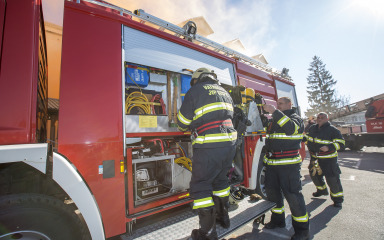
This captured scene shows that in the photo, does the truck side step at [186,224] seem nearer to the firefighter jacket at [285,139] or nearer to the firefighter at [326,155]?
the firefighter jacket at [285,139]

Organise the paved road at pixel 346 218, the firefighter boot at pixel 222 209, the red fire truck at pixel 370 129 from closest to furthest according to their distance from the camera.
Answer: the firefighter boot at pixel 222 209
the paved road at pixel 346 218
the red fire truck at pixel 370 129

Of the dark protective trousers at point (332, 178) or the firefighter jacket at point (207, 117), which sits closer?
the firefighter jacket at point (207, 117)

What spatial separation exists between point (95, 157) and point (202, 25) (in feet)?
13.3

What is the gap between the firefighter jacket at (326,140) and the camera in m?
3.87

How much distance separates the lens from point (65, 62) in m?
1.73

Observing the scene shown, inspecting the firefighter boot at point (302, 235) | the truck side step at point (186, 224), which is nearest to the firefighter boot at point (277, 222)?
the truck side step at point (186, 224)

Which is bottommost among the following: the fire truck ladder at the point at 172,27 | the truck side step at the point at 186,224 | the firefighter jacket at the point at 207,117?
the truck side step at the point at 186,224

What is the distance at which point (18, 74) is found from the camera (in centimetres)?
139

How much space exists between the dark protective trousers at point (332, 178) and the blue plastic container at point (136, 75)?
395cm

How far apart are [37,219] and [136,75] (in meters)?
1.71

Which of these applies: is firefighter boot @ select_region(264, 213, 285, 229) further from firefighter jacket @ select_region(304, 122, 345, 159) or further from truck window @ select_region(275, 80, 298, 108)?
truck window @ select_region(275, 80, 298, 108)

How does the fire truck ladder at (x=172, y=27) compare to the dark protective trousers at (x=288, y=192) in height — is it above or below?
above

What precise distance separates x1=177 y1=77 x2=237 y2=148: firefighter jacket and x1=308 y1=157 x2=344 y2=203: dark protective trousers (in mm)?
2904

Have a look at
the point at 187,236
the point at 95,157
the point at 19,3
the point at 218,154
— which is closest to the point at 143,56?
the point at 19,3
